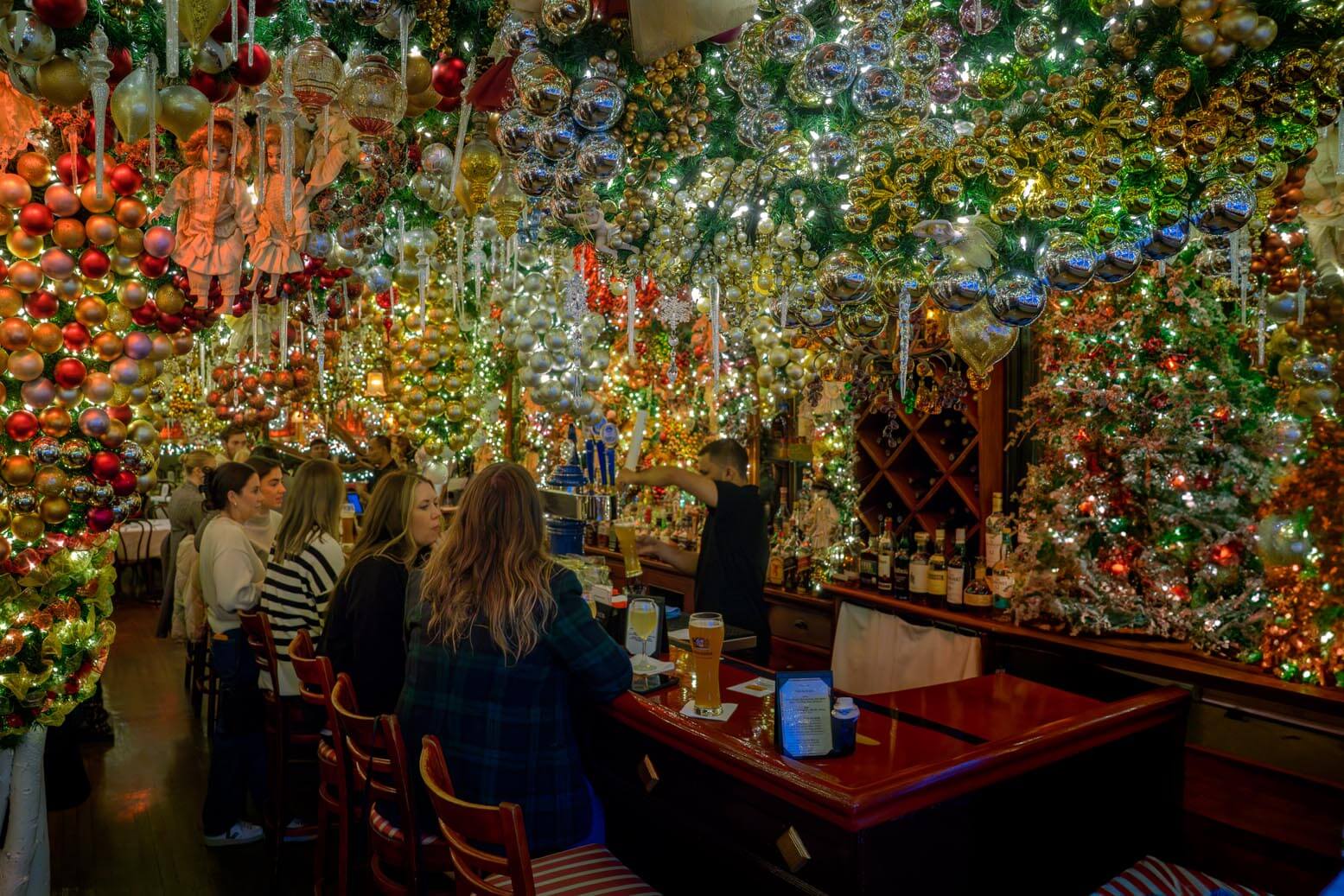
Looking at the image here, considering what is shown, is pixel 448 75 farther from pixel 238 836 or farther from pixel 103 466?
pixel 238 836

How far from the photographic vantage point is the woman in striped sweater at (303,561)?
11.5ft

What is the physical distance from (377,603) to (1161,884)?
244 centimetres

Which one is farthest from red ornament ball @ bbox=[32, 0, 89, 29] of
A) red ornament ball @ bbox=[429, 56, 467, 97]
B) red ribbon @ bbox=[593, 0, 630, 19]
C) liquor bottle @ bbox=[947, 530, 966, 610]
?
liquor bottle @ bbox=[947, 530, 966, 610]

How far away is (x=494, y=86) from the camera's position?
1917 mm

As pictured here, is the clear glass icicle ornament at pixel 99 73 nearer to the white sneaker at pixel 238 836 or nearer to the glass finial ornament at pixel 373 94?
the glass finial ornament at pixel 373 94

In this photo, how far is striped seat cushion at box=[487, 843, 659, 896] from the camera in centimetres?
200

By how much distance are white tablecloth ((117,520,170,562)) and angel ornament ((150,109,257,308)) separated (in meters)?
8.01

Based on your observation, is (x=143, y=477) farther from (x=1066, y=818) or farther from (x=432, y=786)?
(x=1066, y=818)

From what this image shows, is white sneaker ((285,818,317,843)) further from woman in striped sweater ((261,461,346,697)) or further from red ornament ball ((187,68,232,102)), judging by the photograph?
red ornament ball ((187,68,232,102))

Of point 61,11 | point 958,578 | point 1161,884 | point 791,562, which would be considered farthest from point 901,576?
point 61,11

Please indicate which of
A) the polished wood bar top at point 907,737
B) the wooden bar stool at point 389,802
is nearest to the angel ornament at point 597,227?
the polished wood bar top at point 907,737

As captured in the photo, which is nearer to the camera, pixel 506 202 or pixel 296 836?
pixel 506 202

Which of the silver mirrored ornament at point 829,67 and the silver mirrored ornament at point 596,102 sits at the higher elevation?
the silver mirrored ornament at point 829,67

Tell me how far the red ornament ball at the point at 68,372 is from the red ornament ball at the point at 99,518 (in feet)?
1.08
